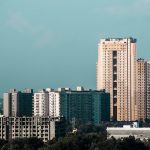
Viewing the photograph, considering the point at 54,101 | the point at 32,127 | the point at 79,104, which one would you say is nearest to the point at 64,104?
the point at 54,101

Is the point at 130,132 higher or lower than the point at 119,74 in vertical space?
lower

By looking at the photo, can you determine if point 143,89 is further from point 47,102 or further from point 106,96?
point 47,102

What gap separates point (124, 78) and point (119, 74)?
389 millimetres

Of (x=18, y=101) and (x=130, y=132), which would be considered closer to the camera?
(x=130, y=132)

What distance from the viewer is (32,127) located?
54.3 meters

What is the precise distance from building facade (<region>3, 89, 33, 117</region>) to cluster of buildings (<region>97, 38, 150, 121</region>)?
182 inches

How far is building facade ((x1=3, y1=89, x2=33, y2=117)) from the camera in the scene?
7406 centimetres

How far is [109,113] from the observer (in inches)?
2965

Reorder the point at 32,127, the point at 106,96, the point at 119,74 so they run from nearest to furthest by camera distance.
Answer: the point at 32,127
the point at 106,96
the point at 119,74

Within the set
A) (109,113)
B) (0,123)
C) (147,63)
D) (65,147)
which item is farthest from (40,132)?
(147,63)

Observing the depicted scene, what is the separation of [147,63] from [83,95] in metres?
5.76

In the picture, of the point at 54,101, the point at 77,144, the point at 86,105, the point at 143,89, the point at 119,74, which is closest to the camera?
the point at 77,144

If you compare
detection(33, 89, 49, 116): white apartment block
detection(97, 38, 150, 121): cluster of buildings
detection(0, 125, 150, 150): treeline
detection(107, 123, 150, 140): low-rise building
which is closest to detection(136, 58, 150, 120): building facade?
detection(97, 38, 150, 121): cluster of buildings

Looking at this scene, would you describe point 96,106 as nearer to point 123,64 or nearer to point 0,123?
point 123,64
